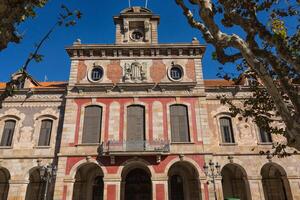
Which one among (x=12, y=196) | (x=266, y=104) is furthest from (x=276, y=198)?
(x=12, y=196)

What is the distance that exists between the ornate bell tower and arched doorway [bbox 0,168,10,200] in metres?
14.6

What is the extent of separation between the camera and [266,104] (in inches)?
508

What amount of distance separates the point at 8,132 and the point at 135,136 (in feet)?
34.0

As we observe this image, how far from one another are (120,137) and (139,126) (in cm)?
172

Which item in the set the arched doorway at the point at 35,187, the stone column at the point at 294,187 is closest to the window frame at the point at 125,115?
the arched doorway at the point at 35,187

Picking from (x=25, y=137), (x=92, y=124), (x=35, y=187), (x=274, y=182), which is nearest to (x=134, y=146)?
(x=92, y=124)

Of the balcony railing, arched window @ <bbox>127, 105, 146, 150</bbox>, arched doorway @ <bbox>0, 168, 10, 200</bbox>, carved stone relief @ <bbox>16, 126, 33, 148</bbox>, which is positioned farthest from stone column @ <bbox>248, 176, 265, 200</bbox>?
arched doorway @ <bbox>0, 168, 10, 200</bbox>

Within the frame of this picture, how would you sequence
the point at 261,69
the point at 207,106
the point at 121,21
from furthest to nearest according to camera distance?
the point at 121,21, the point at 207,106, the point at 261,69

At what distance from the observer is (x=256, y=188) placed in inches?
727

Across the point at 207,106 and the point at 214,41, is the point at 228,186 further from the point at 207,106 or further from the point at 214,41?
the point at 214,41

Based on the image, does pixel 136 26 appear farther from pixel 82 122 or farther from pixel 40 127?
pixel 40 127

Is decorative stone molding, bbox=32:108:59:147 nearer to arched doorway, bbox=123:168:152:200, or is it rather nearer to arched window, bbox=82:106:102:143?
arched window, bbox=82:106:102:143

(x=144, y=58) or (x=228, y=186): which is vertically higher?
(x=144, y=58)

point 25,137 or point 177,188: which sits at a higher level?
point 25,137
